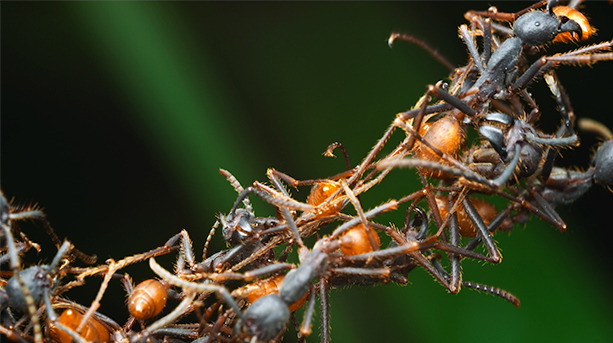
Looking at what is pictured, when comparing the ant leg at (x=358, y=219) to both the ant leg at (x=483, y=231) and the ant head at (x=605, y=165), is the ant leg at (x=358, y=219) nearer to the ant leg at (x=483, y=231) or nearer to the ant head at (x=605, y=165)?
the ant leg at (x=483, y=231)

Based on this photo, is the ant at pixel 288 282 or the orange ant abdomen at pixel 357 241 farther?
the orange ant abdomen at pixel 357 241

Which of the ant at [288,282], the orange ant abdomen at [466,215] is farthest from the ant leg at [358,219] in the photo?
the orange ant abdomen at [466,215]

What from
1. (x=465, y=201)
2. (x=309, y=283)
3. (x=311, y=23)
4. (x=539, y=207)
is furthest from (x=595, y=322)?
(x=311, y=23)

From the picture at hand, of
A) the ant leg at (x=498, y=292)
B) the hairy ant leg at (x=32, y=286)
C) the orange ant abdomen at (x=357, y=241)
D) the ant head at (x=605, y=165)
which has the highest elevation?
the hairy ant leg at (x=32, y=286)

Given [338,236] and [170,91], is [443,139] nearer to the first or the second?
[338,236]

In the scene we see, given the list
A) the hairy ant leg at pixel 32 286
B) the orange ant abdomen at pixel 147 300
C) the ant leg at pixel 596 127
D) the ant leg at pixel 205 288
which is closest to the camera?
the ant leg at pixel 205 288

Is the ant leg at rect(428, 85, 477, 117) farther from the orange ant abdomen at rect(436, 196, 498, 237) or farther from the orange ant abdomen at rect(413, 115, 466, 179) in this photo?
the orange ant abdomen at rect(436, 196, 498, 237)
